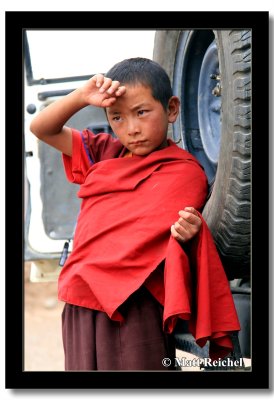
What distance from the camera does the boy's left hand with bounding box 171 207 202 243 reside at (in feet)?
7.58

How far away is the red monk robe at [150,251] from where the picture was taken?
91.0 inches

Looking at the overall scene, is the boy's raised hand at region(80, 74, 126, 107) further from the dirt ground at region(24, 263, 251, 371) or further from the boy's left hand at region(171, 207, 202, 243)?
the dirt ground at region(24, 263, 251, 371)

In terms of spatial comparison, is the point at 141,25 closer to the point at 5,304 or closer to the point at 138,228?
the point at 138,228

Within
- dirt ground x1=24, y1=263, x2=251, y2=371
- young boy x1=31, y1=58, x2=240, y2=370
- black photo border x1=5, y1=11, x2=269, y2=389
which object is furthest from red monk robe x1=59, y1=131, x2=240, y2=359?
dirt ground x1=24, y1=263, x2=251, y2=371

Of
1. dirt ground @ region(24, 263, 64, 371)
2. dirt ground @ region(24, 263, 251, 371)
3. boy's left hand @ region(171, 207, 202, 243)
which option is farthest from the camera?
dirt ground @ region(24, 263, 64, 371)

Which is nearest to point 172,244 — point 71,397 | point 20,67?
point 71,397

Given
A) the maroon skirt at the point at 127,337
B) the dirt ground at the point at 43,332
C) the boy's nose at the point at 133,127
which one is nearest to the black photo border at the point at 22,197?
the maroon skirt at the point at 127,337

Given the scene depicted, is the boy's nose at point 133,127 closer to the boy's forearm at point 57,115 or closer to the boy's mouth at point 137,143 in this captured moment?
the boy's mouth at point 137,143

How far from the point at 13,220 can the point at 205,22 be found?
0.70 m

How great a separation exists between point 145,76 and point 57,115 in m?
0.28

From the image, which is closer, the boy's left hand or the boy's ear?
the boy's left hand

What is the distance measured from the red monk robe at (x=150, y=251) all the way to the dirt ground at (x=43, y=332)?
0.36 meters

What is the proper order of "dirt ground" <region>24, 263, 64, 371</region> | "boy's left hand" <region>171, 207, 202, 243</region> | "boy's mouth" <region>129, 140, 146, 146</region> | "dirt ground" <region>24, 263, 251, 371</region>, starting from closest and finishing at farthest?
1. "boy's left hand" <region>171, 207, 202, 243</region>
2. "boy's mouth" <region>129, 140, 146, 146</region>
3. "dirt ground" <region>24, 263, 251, 371</region>
4. "dirt ground" <region>24, 263, 64, 371</region>

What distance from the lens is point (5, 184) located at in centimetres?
250
